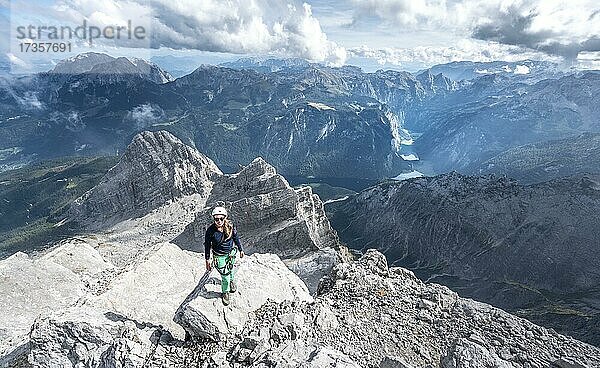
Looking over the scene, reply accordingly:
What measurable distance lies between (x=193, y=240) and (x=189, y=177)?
63.5 meters

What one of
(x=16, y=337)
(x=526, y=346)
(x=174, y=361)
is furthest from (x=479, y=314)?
(x=16, y=337)

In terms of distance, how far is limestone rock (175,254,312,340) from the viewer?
20.1 m

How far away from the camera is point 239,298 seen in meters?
23.2

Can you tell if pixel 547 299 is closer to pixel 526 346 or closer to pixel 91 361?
pixel 526 346

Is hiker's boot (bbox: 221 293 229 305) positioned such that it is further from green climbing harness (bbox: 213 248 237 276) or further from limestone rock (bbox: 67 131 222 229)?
limestone rock (bbox: 67 131 222 229)

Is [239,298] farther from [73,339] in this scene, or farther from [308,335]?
[73,339]

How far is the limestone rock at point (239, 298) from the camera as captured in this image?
790 inches

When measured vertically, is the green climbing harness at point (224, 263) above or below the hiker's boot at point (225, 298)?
above

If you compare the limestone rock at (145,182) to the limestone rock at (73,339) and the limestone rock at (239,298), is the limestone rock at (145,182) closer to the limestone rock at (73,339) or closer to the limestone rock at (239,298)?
the limestone rock at (239,298)

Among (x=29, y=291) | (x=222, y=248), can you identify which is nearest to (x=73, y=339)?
(x=222, y=248)

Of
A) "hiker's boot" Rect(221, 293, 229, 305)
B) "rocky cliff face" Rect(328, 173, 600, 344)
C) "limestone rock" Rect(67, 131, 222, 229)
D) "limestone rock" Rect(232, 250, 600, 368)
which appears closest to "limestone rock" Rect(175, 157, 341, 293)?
"limestone rock" Rect(67, 131, 222, 229)

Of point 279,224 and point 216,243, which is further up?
point 216,243

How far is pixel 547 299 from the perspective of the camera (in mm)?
139000

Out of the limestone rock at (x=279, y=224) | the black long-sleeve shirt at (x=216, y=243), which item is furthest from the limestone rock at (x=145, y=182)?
the black long-sleeve shirt at (x=216, y=243)
